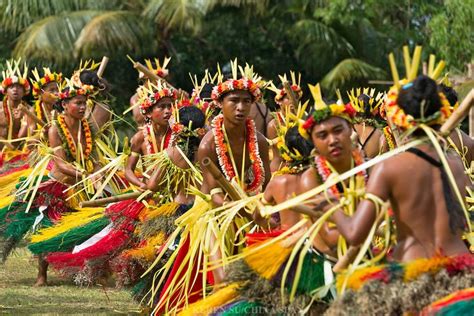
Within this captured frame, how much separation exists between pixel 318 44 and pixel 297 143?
1332 cm

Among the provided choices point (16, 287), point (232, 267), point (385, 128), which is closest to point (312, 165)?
point (232, 267)

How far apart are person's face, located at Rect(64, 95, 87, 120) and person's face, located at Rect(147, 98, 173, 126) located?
1133mm

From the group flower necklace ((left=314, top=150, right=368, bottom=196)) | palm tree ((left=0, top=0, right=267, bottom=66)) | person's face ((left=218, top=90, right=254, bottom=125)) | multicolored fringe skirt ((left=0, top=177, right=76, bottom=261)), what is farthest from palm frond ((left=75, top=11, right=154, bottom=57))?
flower necklace ((left=314, top=150, right=368, bottom=196))

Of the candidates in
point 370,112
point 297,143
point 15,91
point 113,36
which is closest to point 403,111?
point 297,143

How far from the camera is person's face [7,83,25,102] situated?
41.5 feet

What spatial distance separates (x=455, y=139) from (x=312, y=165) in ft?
9.18

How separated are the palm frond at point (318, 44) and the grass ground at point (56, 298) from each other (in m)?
8.72

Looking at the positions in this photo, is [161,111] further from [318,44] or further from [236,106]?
[318,44]

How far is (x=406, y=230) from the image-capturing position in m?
4.90

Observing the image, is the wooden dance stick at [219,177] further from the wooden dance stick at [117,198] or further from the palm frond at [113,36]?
the palm frond at [113,36]

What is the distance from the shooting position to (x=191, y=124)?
324 inches

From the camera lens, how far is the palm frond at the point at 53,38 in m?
19.2

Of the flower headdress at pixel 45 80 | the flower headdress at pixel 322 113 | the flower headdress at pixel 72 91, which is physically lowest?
the flower headdress at pixel 322 113

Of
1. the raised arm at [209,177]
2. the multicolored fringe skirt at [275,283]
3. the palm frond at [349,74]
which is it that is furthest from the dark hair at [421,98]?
the palm frond at [349,74]
